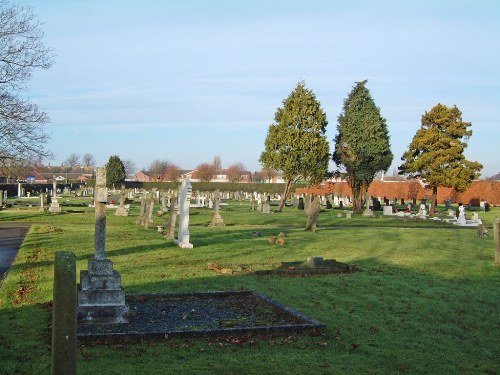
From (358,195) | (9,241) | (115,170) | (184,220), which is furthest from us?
(115,170)

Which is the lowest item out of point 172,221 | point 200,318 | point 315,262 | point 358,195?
point 200,318

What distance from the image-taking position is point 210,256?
19016 mm

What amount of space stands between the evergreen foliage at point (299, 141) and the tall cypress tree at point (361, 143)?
2.80m

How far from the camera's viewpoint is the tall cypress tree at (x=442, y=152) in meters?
48.0

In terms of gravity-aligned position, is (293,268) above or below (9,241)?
above

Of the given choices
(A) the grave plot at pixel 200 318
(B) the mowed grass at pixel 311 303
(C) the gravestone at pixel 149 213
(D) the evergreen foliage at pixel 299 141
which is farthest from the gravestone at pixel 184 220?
(D) the evergreen foliage at pixel 299 141

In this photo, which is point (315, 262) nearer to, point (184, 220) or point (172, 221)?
point (184, 220)

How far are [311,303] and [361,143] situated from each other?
4202 centimetres

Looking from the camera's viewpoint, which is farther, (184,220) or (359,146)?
(359,146)

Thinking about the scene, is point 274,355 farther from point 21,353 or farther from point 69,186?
point 69,186

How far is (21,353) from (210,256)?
1135 centimetres

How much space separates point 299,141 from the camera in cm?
5788

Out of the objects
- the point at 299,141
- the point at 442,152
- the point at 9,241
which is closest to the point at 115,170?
the point at 299,141

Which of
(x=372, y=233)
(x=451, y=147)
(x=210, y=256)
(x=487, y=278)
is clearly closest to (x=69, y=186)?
(x=451, y=147)
